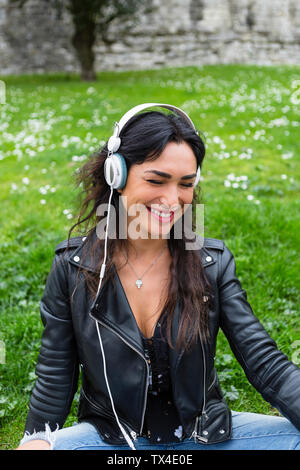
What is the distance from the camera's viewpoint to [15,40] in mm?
17141

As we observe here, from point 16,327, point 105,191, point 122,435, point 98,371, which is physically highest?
point 105,191

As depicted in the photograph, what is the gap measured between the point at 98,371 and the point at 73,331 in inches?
7.2

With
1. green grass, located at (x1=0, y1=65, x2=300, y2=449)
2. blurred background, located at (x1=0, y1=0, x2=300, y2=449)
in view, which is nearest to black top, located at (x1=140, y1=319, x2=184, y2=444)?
blurred background, located at (x1=0, y1=0, x2=300, y2=449)

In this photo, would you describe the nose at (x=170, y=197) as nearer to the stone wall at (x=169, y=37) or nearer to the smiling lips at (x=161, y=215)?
the smiling lips at (x=161, y=215)

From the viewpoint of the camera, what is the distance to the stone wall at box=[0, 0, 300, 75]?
17.1 meters

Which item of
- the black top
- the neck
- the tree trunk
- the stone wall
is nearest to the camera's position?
the black top

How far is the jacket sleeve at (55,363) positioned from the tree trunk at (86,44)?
13.1 meters

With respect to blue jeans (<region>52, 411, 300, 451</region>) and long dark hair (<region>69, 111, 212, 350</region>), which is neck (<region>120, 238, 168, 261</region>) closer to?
long dark hair (<region>69, 111, 212, 350</region>)

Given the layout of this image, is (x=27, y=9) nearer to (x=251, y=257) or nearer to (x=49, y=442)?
(x=251, y=257)

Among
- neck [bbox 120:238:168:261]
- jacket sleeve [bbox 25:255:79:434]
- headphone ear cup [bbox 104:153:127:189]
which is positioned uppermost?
headphone ear cup [bbox 104:153:127:189]

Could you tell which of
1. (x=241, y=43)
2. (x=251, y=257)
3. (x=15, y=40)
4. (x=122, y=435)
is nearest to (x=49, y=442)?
(x=122, y=435)

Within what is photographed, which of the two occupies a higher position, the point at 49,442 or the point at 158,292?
the point at 158,292

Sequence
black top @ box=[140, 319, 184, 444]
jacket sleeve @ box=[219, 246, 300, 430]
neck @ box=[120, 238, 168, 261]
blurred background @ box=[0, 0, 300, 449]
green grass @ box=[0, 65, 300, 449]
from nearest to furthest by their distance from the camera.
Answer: jacket sleeve @ box=[219, 246, 300, 430] → black top @ box=[140, 319, 184, 444] → neck @ box=[120, 238, 168, 261] → green grass @ box=[0, 65, 300, 449] → blurred background @ box=[0, 0, 300, 449]

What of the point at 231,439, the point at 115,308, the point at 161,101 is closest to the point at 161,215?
the point at 115,308
